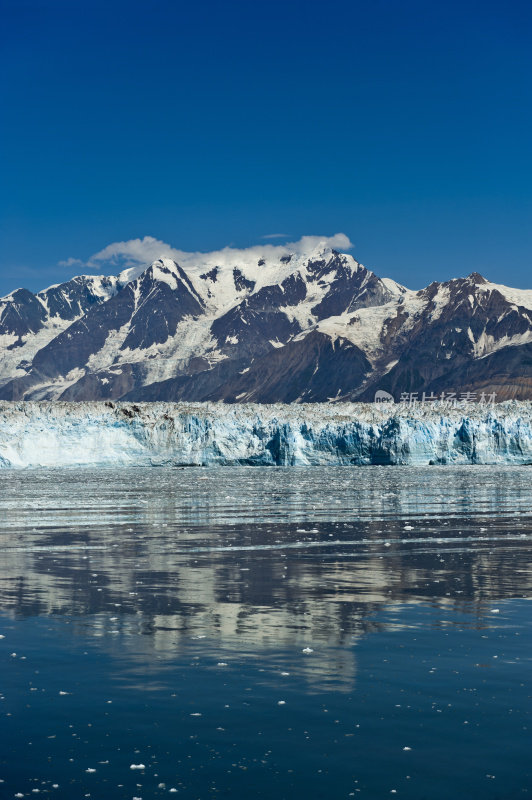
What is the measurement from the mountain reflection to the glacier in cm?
4836

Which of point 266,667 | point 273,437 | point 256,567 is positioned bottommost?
point 266,667

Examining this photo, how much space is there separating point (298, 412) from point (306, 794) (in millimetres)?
92645

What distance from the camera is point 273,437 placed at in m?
99.0

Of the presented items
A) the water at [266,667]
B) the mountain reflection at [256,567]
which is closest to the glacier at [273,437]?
the mountain reflection at [256,567]

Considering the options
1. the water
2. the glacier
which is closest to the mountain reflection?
the water

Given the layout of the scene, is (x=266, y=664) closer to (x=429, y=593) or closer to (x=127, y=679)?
(x=127, y=679)

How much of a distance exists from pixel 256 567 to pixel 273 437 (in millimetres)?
75087

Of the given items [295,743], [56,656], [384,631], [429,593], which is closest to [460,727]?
[295,743]

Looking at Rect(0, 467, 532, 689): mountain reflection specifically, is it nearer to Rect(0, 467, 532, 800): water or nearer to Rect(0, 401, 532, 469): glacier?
Rect(0, 467, 532, 800): water

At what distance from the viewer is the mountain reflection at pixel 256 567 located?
16.4 meters

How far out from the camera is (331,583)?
21.2m

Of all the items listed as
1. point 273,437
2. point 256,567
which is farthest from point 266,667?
point 273,437

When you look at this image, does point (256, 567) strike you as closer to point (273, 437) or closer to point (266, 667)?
point (266, 667)

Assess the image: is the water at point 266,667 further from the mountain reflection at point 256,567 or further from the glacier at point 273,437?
the glacier at point 273,437
